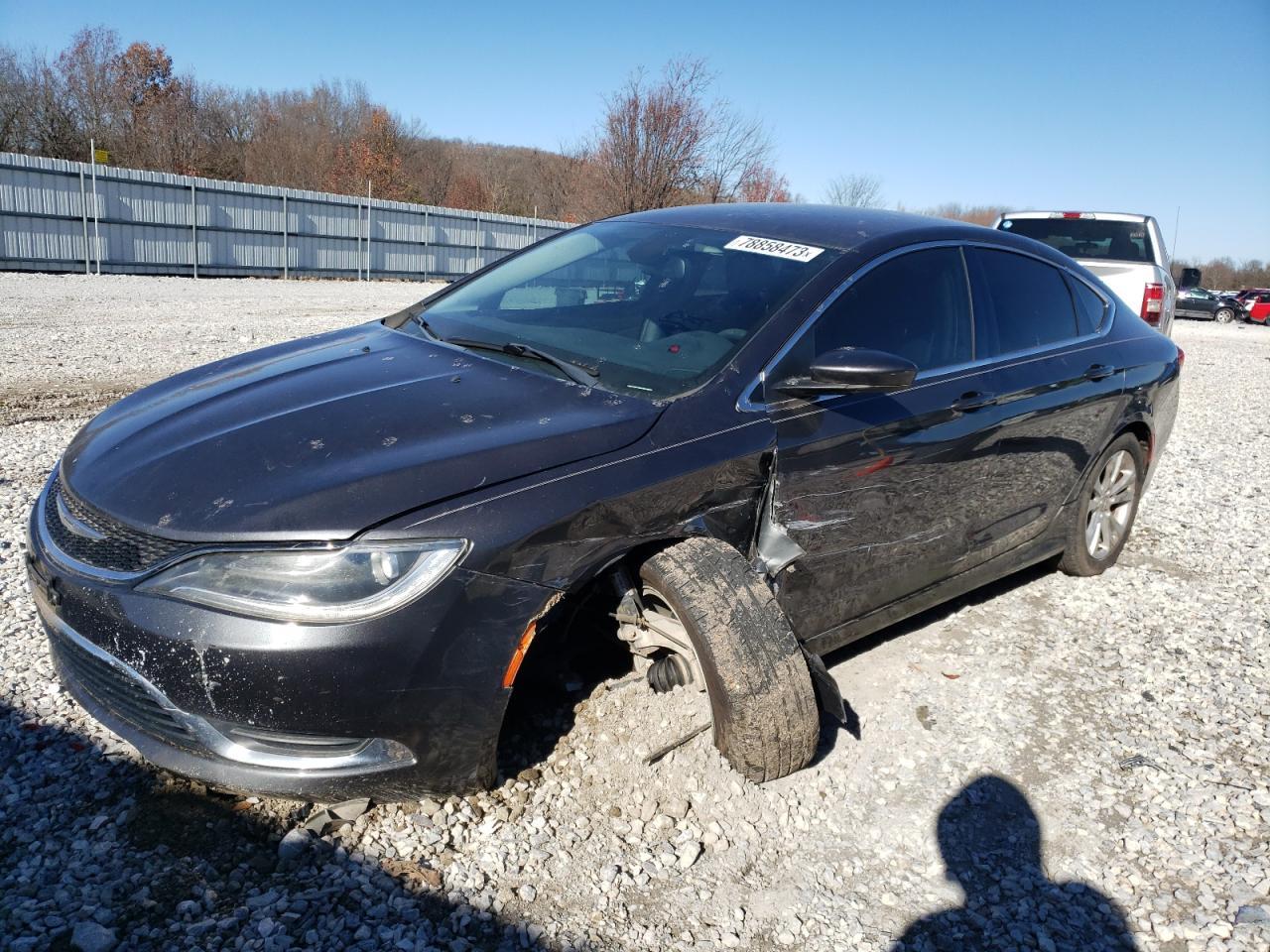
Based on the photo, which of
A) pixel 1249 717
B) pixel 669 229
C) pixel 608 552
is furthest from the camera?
pixel 669 229

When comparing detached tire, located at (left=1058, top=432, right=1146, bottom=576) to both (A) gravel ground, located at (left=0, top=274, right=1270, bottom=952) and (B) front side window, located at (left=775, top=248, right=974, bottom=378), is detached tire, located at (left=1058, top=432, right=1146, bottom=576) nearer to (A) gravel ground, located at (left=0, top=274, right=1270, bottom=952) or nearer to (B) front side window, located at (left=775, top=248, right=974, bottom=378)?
(A) gravel ground, located at (left=0, top=274, right=1270, bottom=952)

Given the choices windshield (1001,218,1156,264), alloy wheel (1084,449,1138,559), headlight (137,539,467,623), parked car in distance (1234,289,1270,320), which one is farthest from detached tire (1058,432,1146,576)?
parked car in distance (1234,289,1270,320)

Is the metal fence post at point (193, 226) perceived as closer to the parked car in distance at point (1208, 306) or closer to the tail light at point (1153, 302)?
the tail light at point (1153, 302)

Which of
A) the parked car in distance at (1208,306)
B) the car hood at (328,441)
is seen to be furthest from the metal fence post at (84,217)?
the parked car in distance at (1208,306)

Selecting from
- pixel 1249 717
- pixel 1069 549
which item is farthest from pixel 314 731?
pixel 1069 549

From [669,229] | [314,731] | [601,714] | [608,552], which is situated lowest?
[601,714]

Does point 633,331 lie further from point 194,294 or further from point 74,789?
point 194,294

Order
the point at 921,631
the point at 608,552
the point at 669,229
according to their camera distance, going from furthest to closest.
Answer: the point at 921,631
the point at 669,229
the point at 608,552

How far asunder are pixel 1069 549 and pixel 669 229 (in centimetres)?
254

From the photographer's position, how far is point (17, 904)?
216 cm


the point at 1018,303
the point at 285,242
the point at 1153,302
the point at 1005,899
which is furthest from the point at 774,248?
the point at 285,242

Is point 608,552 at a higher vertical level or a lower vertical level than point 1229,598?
higher

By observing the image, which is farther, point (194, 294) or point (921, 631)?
point (194, 294)

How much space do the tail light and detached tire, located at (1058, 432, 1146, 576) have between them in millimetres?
5741
